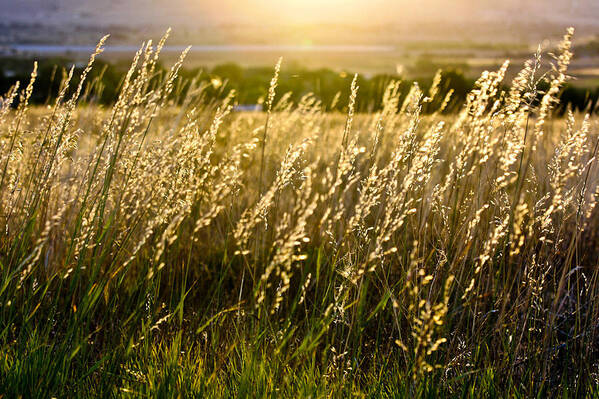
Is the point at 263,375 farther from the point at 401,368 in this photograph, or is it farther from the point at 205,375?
the point at 401,368

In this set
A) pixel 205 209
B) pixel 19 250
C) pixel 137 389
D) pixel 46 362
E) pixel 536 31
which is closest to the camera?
pixel 46 362

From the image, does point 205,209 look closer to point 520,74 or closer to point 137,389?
point 137,389

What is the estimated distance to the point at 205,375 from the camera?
190 centimetres

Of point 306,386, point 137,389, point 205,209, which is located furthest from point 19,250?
point 205,209

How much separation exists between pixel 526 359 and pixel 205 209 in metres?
2.22

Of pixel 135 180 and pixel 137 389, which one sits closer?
pixel 137 389

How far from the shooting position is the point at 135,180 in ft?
6.89

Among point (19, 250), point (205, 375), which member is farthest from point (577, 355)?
point (19, 250)

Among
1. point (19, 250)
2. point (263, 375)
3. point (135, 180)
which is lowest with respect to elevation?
point (263, 375)

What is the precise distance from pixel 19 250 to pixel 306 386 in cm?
106

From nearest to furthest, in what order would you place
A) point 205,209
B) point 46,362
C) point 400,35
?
point 46,362
point 205,209
point 400,35

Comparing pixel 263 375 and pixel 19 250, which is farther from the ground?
pixel 19 250

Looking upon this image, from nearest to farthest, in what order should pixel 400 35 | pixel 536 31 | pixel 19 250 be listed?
1. pixel 19 250
2. pixel 536 31
3. pixel 400 35

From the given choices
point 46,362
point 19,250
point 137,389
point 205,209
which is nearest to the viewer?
point 46,362
